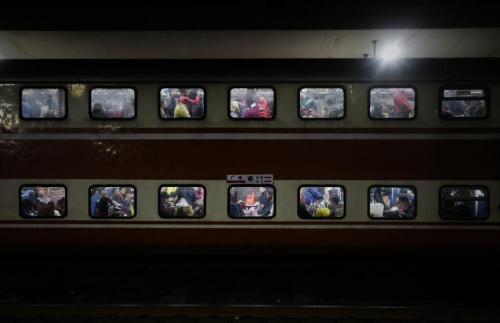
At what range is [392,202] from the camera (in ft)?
17.3

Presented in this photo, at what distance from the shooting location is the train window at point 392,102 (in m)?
5.23

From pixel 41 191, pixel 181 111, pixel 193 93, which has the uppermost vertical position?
pixel 193 93

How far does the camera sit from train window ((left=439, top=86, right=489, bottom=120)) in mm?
5203

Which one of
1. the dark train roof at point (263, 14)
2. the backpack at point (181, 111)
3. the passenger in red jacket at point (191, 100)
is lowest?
the backpack at point (181, 111)

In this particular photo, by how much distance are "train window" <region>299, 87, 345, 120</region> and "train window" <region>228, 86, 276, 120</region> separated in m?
0.48

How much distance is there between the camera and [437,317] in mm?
4594

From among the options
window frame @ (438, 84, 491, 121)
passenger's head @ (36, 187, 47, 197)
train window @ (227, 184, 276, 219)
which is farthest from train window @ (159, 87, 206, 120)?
window frame @ (438, 84, 491, 121)

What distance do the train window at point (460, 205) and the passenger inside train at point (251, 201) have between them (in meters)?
2.71

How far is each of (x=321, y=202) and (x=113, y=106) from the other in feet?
12.1

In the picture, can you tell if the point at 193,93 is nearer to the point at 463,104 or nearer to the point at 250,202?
the point at 250,202

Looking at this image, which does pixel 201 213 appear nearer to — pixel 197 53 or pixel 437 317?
pixel 197 53

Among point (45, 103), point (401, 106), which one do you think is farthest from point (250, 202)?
point (45, 103)

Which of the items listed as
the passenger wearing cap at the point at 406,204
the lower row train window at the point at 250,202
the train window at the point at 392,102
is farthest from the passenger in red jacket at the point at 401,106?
the passenger wearing cap at the point at 406,204

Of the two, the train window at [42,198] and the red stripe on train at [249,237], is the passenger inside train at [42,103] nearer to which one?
the train window at [42,198]
